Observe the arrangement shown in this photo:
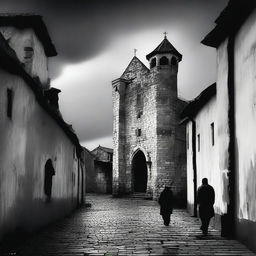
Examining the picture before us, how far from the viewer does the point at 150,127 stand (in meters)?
34.7

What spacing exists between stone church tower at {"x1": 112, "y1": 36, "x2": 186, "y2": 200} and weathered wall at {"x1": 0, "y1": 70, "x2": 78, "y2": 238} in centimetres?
1908

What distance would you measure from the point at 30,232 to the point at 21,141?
2.46m

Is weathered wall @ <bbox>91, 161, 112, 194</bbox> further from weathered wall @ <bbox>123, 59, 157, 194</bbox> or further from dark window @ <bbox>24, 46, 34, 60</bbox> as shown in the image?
dark window @ <bbox>24, 46, 34, 60</bbox>

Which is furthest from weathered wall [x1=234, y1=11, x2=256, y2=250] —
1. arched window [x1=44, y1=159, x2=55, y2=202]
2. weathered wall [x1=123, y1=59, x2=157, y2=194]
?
weathered wall [x1=123, y1=59, x2=157, y2=194]

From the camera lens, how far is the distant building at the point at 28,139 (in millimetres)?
8203

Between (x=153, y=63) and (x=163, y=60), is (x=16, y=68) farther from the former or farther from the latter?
(x=153, y=63)

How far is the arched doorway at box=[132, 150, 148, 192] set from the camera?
37750mm

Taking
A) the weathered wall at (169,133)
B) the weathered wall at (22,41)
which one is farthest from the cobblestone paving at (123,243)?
the weathered wall at (169,133)

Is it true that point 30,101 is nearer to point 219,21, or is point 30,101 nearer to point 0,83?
point 0,83

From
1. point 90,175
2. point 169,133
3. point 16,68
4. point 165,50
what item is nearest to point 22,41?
point 16,68

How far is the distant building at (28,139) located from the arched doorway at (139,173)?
19.5 metres

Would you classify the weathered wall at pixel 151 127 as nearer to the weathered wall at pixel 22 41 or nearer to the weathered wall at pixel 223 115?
the weathered wall at pixel 22 41

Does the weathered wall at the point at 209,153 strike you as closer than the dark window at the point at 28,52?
Yes

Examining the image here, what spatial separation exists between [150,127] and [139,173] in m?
6.51
